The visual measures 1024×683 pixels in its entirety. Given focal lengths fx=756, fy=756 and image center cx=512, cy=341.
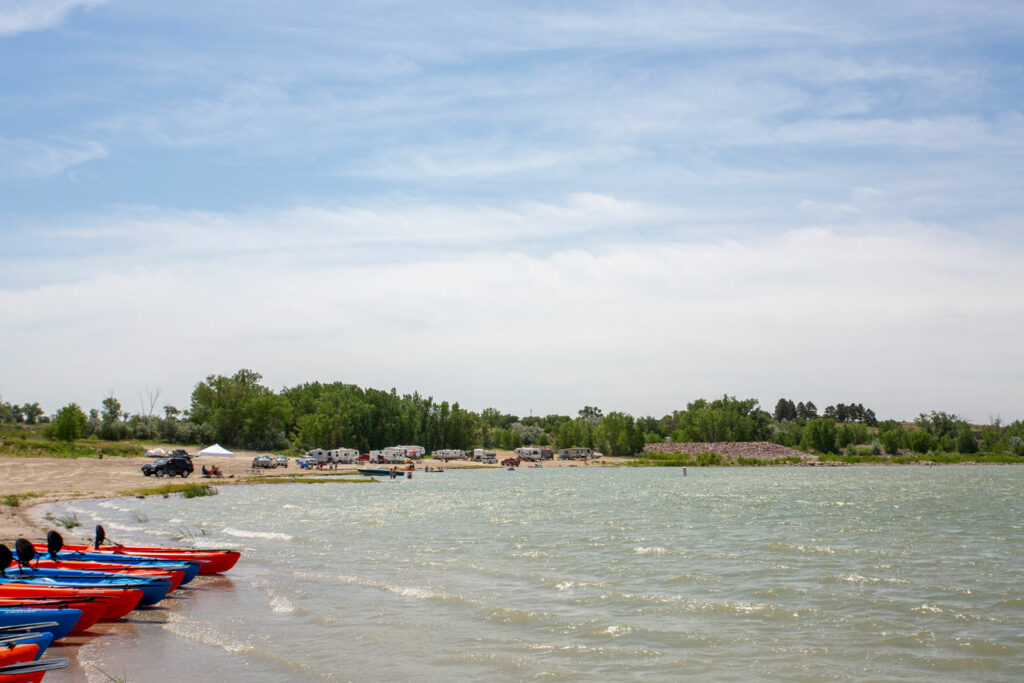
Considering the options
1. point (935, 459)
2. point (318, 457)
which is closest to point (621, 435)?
point (935, 459)

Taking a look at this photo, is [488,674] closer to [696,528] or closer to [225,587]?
[225,587]

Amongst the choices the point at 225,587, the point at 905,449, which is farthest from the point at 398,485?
the point at 905,449

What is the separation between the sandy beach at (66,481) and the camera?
33.8m

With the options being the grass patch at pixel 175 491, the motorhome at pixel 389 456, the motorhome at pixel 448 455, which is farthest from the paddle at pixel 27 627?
the motorhome at pixel 448 455

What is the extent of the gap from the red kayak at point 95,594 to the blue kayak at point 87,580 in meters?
0.36

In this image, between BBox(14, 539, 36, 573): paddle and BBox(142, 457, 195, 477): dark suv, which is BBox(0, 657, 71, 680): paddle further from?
BBox(142, 457, 195, 477): dark suv

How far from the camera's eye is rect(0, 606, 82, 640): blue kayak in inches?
592

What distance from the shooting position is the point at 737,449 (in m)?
190

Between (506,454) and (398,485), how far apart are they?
100484mm

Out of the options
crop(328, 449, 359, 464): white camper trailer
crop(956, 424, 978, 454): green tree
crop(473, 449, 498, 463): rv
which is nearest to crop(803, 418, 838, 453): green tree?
crop(956, 424, 978, 454): green tree

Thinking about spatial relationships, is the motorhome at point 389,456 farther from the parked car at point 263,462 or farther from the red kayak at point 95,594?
the red kayak at point 95,594

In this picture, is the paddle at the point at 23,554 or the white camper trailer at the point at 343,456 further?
the white camper trailer at the point at 343,456

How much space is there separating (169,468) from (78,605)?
227 feet

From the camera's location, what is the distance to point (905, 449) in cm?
19088
